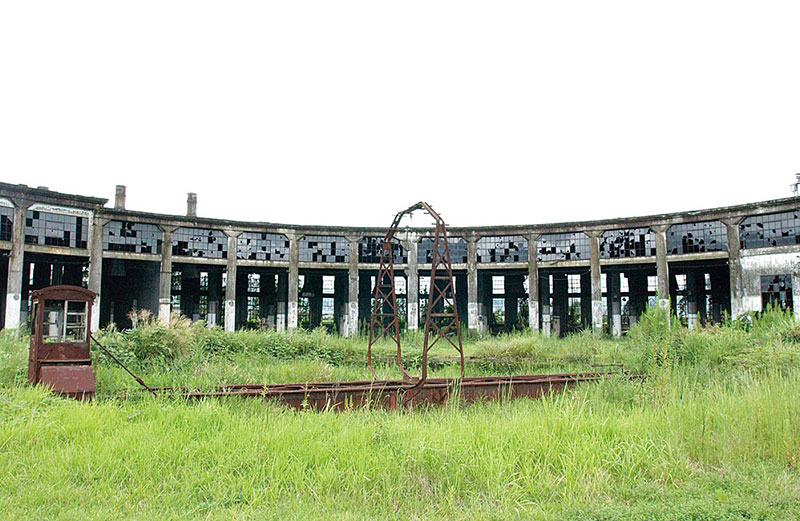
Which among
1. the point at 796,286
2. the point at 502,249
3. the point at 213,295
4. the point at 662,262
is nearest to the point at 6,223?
the point at 213,295

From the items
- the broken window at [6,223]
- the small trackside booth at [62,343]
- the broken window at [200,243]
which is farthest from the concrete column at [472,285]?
the broken window at [6,223]

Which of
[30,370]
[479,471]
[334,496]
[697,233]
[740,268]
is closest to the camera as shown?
[334,496]

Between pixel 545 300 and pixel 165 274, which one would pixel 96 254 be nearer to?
pixel 165 274

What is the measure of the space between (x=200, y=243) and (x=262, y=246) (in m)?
3.41

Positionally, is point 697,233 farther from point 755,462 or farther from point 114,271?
point 114,271

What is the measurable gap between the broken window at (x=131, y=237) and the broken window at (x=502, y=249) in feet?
59.8

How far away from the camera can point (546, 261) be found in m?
31.5

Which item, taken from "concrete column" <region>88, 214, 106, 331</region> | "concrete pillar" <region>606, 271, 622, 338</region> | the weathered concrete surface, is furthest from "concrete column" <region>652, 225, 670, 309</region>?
"concrete column" <region>88, 214, 106, 331</region>

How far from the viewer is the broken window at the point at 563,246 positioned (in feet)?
101

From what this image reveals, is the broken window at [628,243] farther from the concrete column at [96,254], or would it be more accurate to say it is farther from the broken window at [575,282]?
the concrete column at [96,254]

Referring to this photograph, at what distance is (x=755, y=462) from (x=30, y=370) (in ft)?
39.4

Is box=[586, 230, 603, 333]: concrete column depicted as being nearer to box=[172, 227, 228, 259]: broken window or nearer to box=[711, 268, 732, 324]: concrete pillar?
box=[711, 268, 732, 324]: concrete pillar

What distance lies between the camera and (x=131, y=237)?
28.6 metres

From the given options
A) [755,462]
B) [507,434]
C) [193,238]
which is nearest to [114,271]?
[193,238]
